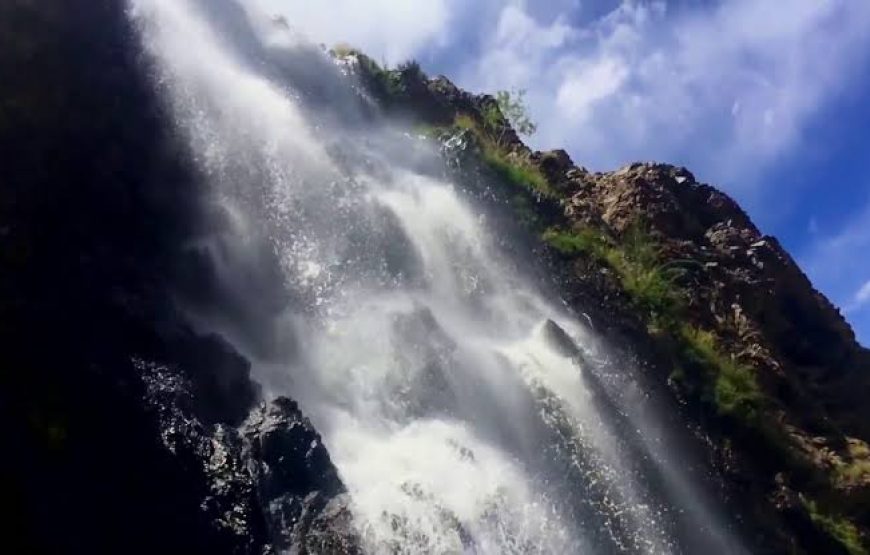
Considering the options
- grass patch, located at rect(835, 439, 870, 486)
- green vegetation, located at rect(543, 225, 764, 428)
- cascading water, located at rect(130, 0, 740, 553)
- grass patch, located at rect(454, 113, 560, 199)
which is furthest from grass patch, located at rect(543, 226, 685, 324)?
grass patch, located at rect(835, 439, 870, 486)

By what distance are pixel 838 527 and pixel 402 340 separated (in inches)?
412

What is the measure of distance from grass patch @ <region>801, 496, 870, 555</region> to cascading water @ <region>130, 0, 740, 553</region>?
7.92 ft

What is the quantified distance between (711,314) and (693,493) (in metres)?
6.64

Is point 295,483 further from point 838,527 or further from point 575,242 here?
point 838,527

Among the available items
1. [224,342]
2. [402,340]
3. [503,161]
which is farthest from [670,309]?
[224,342]

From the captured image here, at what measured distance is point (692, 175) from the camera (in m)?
30.5

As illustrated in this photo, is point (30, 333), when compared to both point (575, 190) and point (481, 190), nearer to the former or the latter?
point (481, 190)

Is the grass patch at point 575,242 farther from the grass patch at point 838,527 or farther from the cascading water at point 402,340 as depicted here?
the grass patch at point 838,527

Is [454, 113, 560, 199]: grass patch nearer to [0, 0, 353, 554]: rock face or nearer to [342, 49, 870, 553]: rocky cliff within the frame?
[342, 49, 870, 553]: rocky cliff

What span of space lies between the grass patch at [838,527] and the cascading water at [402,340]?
2414mm

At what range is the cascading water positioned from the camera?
14883 millimetres

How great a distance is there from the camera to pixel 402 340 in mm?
17203

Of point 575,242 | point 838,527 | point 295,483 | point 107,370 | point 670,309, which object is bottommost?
point 295,483

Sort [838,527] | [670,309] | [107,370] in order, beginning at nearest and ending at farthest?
[107,370]
[838,527]
[670,309]
